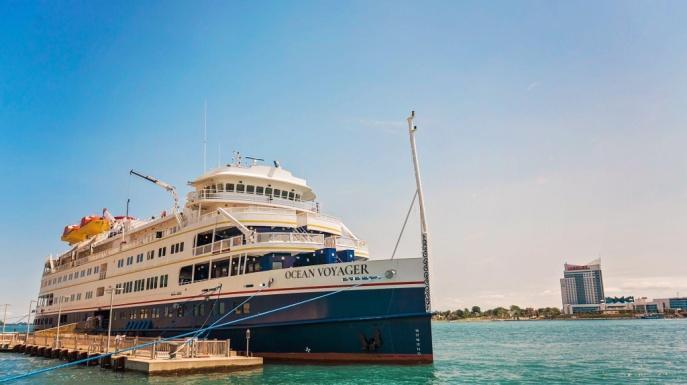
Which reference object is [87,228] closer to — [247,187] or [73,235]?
[73,235]

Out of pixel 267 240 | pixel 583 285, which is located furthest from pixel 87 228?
pixel 583 285

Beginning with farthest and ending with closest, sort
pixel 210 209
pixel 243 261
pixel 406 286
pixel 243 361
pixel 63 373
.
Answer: pixel 210 209, pixel 243 261, pixel 63 373, pixel 243 361, pixel 406 286

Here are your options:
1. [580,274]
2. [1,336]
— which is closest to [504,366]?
[1,336]

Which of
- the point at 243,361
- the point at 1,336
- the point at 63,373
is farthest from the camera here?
the point at 1,336

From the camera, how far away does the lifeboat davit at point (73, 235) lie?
44156 millimetres

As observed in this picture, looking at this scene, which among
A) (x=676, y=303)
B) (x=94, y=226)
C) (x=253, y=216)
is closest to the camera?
(x=253, y=216)

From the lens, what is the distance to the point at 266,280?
20453 mm

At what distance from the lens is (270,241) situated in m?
21.5

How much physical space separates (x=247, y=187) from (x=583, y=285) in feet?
660

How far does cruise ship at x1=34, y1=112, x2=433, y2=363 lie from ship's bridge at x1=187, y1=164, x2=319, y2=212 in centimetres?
6

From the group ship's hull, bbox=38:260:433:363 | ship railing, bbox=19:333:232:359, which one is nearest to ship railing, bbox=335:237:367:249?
ship's hull, bbox=38:260:433:363

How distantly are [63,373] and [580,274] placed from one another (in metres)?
207

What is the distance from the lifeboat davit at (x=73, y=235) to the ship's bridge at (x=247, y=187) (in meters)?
23.1

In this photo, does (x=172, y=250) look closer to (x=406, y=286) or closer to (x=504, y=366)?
(x=406, y=286)
